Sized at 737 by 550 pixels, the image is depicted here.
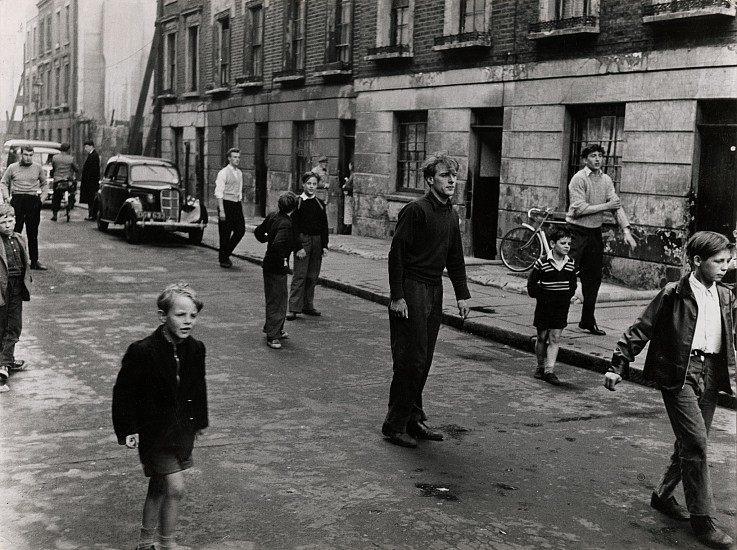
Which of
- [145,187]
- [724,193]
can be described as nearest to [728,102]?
[724,193]

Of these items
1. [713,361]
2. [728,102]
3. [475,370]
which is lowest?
[475,370]

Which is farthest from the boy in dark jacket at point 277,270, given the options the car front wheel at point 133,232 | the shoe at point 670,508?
the car front wheel at point 133,232

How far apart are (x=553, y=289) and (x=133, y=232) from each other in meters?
13.0

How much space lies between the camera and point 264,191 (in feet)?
87.0

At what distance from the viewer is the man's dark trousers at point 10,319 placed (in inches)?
291

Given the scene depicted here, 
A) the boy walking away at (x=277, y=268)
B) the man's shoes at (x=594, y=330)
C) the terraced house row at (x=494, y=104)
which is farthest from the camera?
the terraced house row at (x=494, y=104)

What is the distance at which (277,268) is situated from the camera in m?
9.54

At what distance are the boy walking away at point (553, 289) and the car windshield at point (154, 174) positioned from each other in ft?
46.2

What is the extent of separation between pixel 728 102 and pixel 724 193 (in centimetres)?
124

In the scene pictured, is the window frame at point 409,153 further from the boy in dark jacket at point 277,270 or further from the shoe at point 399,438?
the shoe at point 399,438

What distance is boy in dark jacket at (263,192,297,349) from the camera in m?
9.36

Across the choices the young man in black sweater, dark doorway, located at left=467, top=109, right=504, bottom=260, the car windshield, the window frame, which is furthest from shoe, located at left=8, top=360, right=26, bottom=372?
the car windshield

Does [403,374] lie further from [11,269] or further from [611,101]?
[611,101]

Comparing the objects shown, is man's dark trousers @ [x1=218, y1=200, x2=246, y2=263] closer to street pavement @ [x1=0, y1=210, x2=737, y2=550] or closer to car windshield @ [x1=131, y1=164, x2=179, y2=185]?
car windshield @ [x1=131, y1=164, x2=179, y2=185]
